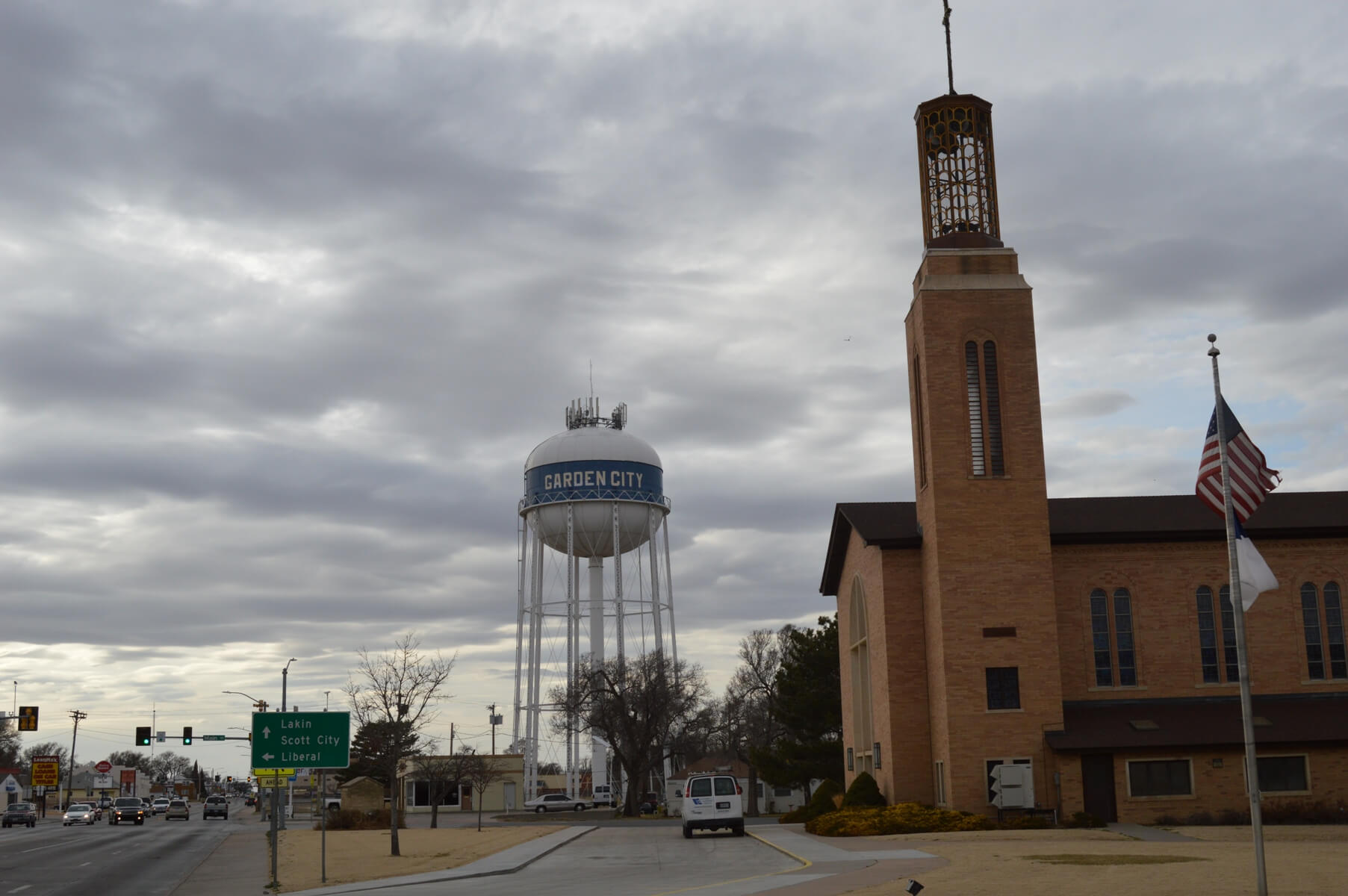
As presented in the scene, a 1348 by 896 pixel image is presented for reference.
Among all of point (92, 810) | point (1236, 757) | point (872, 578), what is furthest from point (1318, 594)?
point (92, 810)

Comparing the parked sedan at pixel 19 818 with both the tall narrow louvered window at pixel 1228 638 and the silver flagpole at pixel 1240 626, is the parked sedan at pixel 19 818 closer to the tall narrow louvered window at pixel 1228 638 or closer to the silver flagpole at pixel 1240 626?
the tall narrow louvered window at pixel 1228 638

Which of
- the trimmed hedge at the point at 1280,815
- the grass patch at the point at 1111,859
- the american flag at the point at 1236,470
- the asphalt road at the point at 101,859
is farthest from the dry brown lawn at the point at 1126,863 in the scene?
the asphalt road at the point at 101,859

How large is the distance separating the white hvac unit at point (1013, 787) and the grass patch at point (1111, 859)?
416 inches

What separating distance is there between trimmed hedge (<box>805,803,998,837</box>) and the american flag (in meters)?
17.1

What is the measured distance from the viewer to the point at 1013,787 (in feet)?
119

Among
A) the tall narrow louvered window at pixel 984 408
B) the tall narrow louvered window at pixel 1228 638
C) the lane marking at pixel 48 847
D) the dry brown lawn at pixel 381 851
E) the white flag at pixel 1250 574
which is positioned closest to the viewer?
the white flag at pixel 1250 574

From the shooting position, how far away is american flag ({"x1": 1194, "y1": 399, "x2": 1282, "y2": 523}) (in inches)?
776

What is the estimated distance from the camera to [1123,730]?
1458 inches

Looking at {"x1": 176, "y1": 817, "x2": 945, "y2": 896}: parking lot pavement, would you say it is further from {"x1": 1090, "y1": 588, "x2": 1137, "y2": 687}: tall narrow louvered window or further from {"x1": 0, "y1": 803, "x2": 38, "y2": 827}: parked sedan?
{"x1": 0, "y1": 803, "x2": 38, "y2": 827}: parked sedan

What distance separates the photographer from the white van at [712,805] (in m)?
37.9

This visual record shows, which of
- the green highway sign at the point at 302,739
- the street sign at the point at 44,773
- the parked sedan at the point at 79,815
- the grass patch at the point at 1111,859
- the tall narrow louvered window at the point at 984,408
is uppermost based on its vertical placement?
the tall narrow louvered window at the point at 984,408

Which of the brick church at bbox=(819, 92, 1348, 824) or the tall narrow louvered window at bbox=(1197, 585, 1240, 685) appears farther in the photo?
the tall narrow louvered window at bbox=(1197, 585, 1240, 685)

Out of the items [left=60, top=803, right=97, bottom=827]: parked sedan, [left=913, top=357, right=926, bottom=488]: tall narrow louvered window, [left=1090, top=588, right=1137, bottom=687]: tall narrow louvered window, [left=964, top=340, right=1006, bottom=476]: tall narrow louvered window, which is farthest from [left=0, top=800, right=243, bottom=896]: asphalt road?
[left=1090, top=588, right=1137, bottom=687]: tall narrow louvered window

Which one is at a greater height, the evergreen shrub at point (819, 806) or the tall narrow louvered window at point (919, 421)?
the tall narrow louvered window at point (919, 421)
